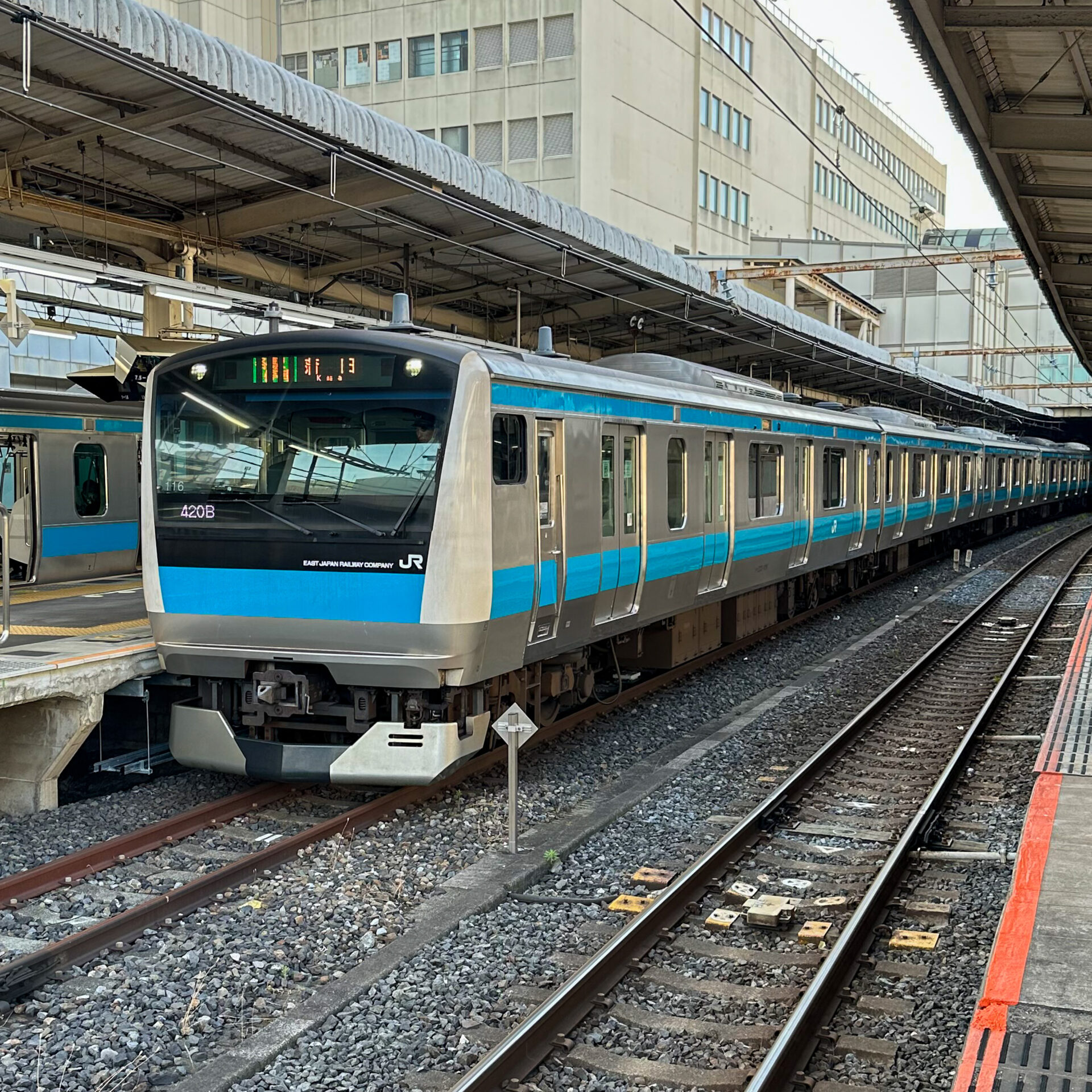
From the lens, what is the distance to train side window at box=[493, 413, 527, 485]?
7.77 meters

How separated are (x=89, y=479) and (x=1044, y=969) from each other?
12.5 m

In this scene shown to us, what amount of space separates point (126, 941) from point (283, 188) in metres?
8.62

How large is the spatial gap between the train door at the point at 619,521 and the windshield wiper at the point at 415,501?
85.3 inches

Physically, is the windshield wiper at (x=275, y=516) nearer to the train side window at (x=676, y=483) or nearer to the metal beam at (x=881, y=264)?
the train side window at (x=676, y=483)

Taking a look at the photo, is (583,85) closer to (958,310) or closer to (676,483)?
(958,310)

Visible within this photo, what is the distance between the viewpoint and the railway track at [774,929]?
4797mm

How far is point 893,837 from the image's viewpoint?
756 centimetres

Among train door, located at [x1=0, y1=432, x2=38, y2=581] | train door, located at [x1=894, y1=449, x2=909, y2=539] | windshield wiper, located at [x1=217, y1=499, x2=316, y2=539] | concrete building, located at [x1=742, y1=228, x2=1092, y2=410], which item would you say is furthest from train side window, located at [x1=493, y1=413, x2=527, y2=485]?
concrete building, located at [x1=742, y1=228, x2=1092, y2=410]

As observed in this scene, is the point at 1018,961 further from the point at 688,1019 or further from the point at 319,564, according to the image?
the point at 319,564

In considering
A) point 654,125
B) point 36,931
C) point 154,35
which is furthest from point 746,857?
point 654,125

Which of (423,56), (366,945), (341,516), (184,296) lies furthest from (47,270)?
(423,56)

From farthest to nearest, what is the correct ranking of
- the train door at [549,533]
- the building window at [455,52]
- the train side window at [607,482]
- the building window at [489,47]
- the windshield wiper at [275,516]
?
the building window at [455,52]
the building window at [489,47]
the train side window at [607,482]
the train door at [549,533]
the windshield wiper at [275,516]

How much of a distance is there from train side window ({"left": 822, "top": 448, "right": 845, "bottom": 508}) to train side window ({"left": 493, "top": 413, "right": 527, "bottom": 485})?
8916 mm

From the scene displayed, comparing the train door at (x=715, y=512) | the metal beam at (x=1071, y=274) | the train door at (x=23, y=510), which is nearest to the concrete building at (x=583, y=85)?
the metal beam at (x=1071, y=274)
